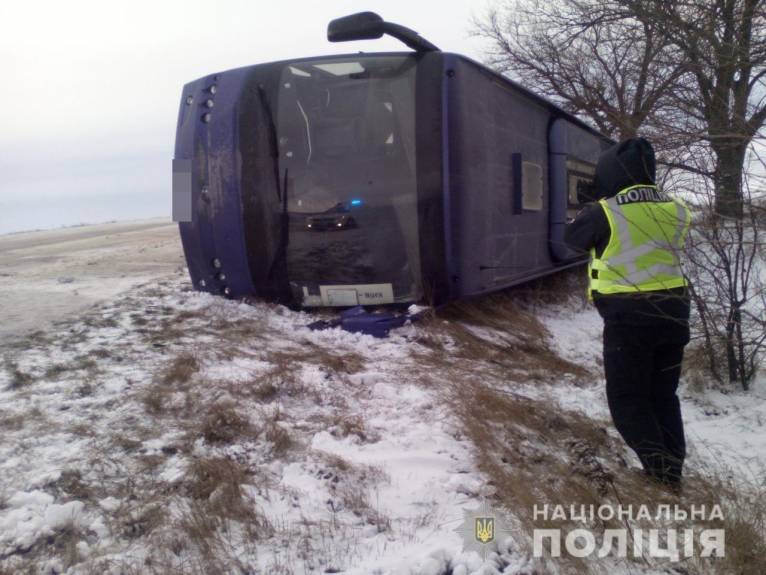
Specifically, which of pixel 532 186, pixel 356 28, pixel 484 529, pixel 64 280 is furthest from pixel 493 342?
pixel 64 280

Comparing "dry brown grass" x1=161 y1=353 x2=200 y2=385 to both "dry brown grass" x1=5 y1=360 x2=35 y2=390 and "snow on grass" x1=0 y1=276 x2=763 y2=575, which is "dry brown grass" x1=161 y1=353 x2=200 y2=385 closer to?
"snow on grass" x1=0 y1=276 x2=763 y2=575

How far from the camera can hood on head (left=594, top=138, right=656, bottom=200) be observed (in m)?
2.64

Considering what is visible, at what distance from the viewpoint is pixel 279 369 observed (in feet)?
11.9

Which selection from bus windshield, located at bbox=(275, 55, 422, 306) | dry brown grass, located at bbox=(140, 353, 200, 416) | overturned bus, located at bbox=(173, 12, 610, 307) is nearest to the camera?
dry brown grass, located at bbox=(140, 353, 200, 416)

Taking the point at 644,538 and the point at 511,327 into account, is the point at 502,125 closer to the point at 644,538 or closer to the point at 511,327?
the point at 511,327

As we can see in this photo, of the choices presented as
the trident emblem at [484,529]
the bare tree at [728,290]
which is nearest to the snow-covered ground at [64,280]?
the trident emblem at [484,529]

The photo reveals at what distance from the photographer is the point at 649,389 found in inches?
104

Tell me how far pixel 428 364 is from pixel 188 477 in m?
2.00

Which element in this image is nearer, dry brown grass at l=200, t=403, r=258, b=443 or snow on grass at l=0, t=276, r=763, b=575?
snow on grass at l=0, t=276, r=763, b=575

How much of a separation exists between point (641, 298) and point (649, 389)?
1.44ft

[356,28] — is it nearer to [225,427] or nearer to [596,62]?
[225,427]

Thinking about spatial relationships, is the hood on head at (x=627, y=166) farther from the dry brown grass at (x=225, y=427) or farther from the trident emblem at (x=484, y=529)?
the dry brown grass at (x=225, y=427)

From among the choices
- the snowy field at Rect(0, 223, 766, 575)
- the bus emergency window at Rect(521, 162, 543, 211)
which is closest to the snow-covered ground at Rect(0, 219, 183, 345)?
the snowy field at Rect(0, 223, 766, 575)

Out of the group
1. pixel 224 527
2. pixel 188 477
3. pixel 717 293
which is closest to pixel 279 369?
pixel 188 477
